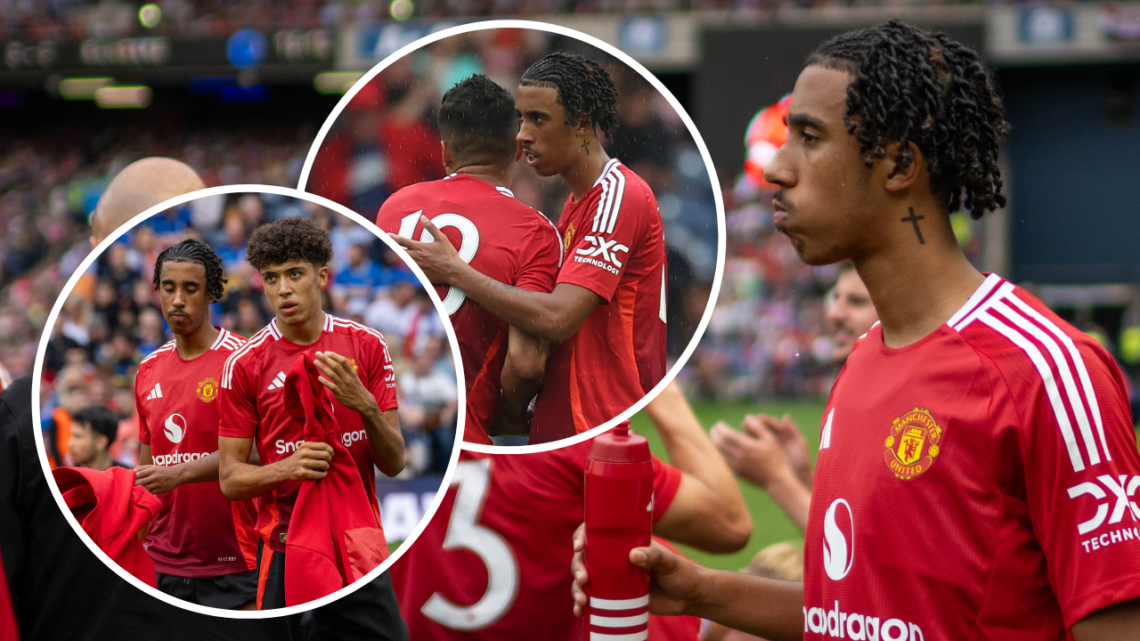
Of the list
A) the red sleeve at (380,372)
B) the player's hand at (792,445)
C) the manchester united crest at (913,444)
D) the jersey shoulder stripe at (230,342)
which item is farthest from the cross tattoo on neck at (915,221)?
the player's hand at (792,445)

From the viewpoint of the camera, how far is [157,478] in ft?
5.54

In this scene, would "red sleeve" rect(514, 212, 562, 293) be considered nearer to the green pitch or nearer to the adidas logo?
the adidas logo

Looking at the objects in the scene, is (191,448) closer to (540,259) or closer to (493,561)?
(540,259)

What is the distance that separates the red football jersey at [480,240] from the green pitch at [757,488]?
1.41 metres

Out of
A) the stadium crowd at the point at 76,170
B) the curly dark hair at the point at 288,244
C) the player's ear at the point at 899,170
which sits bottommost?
the curly dark hair at the point at 288,244

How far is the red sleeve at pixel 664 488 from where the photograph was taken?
A: 2812 mm

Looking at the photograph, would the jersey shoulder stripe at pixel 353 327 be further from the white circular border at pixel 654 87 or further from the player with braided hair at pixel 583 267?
the white circular border at pixel 654 87

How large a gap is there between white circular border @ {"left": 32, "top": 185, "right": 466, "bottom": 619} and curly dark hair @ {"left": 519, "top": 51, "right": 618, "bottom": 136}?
0.38 metres

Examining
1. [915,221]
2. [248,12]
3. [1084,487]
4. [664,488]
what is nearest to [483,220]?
[915,221]

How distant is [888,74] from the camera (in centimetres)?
167

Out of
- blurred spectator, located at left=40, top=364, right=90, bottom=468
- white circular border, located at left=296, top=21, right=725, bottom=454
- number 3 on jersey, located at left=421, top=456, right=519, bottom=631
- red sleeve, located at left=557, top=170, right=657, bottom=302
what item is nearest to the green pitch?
number 3 on jersey, located at left=421, top=456, right=519, bottom=631

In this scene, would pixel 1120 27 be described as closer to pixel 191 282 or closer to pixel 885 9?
pixel 885 9

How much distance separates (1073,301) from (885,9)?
6292 millimetres

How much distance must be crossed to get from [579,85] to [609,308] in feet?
1.26
